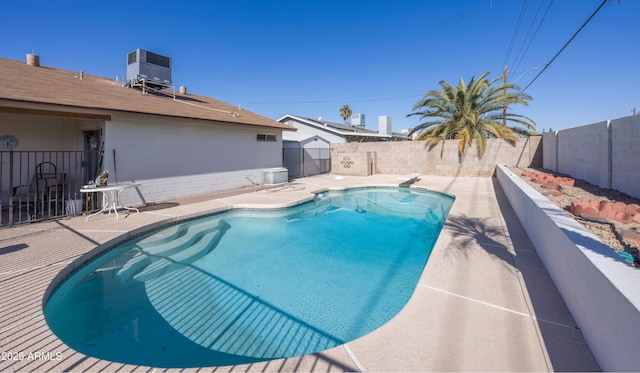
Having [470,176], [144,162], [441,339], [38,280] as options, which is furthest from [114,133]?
[470,176]

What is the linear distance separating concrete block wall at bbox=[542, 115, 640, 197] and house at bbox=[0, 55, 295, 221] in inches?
455

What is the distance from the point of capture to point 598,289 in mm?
2018

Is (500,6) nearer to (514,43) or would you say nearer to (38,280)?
(514,43)

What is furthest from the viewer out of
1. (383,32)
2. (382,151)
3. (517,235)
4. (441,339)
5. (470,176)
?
(383,32)

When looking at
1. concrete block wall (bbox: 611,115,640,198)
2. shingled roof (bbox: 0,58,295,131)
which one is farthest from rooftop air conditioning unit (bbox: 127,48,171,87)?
concrete block wall (bbox: 611,115,640,198)

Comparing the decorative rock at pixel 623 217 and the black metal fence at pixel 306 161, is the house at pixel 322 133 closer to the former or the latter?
the black metal fence at pixel 306 161

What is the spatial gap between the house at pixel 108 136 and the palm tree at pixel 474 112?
457 inches

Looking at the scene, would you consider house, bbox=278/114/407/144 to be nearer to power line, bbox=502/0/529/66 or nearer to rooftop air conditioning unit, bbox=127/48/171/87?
rooftop air conditioning unit, bbox=127/48/171/87

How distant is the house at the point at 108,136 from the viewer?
22.7 ft

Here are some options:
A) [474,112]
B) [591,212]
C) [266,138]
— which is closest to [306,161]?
[266,138]

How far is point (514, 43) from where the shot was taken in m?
13.8

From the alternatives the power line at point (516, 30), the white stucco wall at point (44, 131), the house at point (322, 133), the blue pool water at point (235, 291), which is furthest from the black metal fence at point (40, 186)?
the power line at point (516, 30)

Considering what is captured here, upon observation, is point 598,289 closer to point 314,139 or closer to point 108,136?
point 108,136

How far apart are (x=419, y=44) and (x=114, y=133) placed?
20.5 metres
